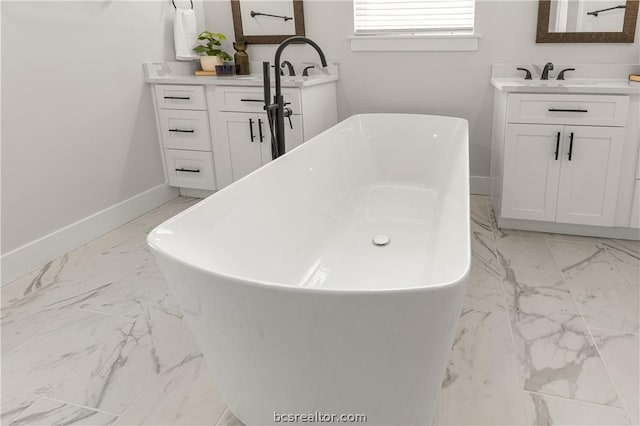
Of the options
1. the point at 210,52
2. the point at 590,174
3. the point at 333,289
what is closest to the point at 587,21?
the point at 590,174

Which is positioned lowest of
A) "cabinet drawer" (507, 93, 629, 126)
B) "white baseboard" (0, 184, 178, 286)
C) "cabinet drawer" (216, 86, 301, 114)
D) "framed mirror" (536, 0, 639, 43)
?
"white baseboard" (0, 184, 178, 286)

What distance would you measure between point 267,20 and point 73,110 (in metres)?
1.54

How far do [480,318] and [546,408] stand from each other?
53 centimetres

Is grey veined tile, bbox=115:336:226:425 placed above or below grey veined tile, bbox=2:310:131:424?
below

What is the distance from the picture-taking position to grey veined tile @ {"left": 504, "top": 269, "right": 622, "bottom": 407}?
1.60 m

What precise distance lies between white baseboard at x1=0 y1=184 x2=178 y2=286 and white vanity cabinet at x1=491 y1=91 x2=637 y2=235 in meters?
2.32

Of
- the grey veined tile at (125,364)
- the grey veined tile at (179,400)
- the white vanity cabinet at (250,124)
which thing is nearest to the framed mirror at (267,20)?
the white vanity cabinet at (250,124)

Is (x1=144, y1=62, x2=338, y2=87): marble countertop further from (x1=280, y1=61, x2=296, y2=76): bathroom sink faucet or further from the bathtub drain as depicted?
the bathtub drain

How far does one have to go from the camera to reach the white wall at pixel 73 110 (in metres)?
2.43

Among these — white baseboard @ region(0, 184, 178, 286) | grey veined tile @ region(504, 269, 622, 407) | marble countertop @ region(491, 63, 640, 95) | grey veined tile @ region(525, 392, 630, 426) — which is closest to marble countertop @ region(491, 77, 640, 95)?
marble countertop @ region(491, 63, 640, 95)

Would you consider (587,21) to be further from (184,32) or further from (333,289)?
(333,289)

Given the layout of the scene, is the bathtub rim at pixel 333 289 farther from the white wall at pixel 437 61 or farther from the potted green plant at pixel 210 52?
the potted green plant at pixel 210 52

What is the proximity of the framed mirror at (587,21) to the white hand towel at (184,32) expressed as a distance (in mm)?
2346

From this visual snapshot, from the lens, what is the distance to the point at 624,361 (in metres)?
1.72
